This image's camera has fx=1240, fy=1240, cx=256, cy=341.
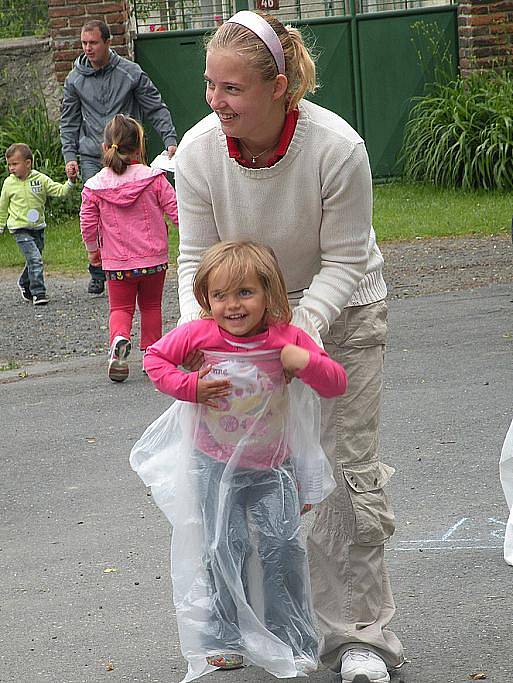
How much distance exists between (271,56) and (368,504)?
4.15 ft

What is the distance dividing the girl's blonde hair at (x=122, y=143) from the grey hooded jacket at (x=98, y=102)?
276 centimetres

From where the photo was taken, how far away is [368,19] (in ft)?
49.5

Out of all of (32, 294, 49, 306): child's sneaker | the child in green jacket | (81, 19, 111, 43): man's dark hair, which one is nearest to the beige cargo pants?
(32, 294, 49, 306): child's sneaker

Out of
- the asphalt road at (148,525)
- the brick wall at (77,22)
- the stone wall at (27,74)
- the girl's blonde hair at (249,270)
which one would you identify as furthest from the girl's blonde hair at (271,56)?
the stone wall at (27,74)

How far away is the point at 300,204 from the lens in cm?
A: 331

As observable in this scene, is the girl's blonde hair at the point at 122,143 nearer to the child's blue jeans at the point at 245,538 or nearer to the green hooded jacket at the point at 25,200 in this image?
the green hooded jacket at the point at 25,200

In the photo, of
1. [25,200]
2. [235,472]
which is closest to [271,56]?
[235,472]

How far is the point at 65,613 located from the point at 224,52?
2056 mm

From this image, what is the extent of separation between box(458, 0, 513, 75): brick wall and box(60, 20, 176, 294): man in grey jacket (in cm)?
549

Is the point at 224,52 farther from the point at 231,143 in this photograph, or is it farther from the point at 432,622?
the point at 432,622

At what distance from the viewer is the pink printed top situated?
3.22 meters

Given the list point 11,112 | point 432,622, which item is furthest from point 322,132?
point 11,112

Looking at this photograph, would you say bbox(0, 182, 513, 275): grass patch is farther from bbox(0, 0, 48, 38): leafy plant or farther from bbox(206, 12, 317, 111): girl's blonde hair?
bbox(206, 12, 317, 111): girl's blonde hair

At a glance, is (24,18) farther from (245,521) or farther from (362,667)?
(362,667)
